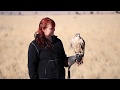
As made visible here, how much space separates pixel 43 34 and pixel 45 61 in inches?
12.5

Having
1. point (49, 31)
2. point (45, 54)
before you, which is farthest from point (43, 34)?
point (45, 54)

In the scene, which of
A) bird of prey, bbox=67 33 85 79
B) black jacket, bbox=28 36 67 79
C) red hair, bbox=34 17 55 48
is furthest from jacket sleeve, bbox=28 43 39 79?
bird of prey, bbox=67 33 85 79

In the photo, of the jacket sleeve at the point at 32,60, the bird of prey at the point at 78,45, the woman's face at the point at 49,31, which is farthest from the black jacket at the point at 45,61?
the bird of prey at the point at 78,45

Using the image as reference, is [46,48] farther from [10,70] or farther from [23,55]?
[23,55]

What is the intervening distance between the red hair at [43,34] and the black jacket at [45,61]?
52 millimetres

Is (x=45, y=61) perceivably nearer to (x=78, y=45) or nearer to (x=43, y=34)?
(x=43, y=34)

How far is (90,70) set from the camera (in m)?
6.89

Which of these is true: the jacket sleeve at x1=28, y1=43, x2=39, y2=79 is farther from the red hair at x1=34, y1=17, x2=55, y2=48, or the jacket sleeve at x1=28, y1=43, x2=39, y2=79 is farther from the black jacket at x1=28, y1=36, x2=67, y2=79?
the red hair at x1=34, y1=17, x2=55, y2=48

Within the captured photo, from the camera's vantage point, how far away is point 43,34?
3.37 m

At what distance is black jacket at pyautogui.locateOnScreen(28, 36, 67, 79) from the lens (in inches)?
130

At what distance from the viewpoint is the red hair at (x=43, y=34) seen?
331 cm
